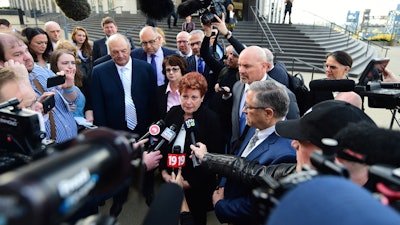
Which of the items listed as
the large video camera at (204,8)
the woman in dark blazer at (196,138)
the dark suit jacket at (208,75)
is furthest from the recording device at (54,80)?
the dark suit jacket at (208,75)

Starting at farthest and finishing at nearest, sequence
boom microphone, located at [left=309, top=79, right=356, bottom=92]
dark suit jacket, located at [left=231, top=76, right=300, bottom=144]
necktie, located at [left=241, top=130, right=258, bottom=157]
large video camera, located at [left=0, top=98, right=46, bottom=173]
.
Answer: dark suit jacket, located at [left=231, top=76, right=300, bottom=144]
necktie, located at [left=241, top=130, right=258, bottom=157]
boom microphone, located at [left=309, top=79, right=356, bottom=92]
large video camera, located at [left=0, top=98, right=46, bottom=173]

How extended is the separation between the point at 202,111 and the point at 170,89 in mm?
647

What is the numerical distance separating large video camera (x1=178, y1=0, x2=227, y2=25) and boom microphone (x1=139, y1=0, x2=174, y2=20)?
0.54ft

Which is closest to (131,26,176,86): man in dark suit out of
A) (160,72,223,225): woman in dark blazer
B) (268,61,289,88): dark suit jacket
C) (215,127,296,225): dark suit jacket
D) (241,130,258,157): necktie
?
(160,72,223,225): woman in dark blazer

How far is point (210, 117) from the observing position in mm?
2527

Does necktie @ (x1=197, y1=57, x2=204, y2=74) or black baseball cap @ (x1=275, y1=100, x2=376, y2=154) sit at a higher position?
black baseball cap @ (x1=275, y1=100, x2=376, y2=154)

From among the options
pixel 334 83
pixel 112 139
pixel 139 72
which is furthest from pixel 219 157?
pixel 139 72

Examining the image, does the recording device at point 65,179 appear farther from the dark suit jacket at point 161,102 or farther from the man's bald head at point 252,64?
the dark suit jacket at point 161,102

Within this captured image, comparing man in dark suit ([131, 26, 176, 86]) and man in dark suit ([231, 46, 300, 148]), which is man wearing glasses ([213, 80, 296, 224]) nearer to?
man in dark suit ([231, 46, 300, 148])

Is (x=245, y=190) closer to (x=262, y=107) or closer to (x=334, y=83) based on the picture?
(x=262, y=107)

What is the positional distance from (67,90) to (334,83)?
244 cm

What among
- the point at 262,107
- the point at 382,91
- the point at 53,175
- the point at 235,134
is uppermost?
the point at 53,175

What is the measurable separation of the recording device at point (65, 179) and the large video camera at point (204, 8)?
2.99 m

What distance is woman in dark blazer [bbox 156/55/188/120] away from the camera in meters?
3.00
